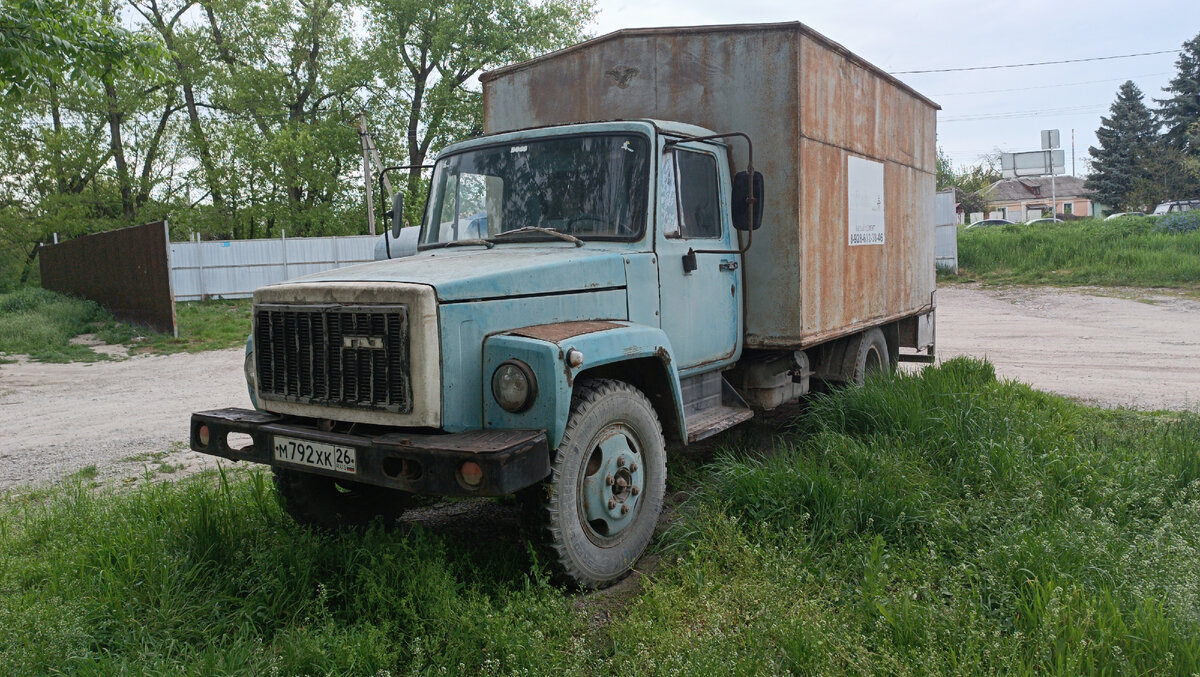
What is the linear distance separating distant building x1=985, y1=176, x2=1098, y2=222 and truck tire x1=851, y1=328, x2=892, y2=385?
63647 mm

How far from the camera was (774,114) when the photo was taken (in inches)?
219

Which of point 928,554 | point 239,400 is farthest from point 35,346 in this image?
point 928,554

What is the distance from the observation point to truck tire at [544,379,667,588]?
3709 mm

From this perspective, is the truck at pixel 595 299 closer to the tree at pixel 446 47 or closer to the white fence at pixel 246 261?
the white fence at pixel 246 261

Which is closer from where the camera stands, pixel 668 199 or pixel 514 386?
pixel 514 386

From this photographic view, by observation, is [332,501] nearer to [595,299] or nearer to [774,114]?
[595,299]

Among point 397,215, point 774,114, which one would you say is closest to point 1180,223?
point 774,114

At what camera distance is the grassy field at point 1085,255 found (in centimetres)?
1959

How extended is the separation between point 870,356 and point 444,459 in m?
5.58

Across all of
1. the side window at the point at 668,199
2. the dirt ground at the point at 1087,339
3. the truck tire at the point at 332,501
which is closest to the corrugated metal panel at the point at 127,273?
the truck tire at the point at 332,501

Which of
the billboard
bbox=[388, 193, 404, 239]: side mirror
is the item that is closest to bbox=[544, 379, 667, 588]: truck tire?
bbox=[388, 193, 404, 239]: side mirror

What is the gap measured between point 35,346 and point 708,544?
15.5m

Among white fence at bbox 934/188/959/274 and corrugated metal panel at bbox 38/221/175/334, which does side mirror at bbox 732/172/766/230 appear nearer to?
corrugated metal panel at bbox 38/221/175/334

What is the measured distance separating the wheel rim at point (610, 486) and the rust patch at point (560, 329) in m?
0.49
